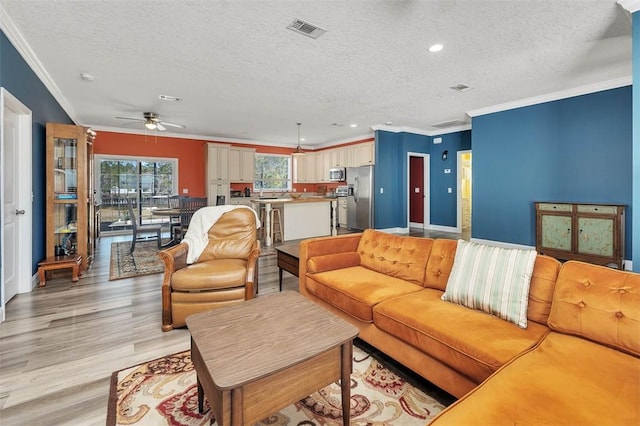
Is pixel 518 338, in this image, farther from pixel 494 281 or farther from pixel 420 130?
pixel 420 130

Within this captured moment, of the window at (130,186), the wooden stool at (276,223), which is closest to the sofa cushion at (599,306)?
the wooden stool at (276,223)

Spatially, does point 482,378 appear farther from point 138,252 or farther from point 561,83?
point 138,252

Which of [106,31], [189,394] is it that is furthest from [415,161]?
[189,394]

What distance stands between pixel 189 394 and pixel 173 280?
3.28 feet

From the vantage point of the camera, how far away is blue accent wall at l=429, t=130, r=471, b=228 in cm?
756

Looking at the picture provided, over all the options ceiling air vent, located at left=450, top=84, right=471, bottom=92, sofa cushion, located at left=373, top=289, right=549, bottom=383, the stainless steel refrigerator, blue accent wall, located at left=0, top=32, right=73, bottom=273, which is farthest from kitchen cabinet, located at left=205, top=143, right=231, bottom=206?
sofa cushion, located at left=373, top=289, right=549, bottom=383

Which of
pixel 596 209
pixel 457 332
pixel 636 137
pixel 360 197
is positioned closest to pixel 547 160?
pixel 596 209

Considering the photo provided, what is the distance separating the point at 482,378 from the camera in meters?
1.35

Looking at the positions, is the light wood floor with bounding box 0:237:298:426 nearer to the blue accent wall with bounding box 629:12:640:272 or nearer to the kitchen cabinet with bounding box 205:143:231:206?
the blue accent wall with bounding box 629:12:640:272

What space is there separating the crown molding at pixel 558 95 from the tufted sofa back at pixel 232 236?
5.02 metres

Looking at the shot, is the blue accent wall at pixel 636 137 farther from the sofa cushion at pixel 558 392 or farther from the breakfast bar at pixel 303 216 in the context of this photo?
the breakfast bar at pixel 303 216

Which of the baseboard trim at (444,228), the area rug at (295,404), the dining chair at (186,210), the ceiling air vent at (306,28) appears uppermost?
the ceiling air vent at (306,28)

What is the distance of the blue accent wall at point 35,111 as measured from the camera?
9.65 feet

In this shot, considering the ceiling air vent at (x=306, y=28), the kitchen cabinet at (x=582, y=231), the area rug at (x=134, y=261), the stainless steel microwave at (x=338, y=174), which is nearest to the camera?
the ceiling air vent at (x=306, y=28)
